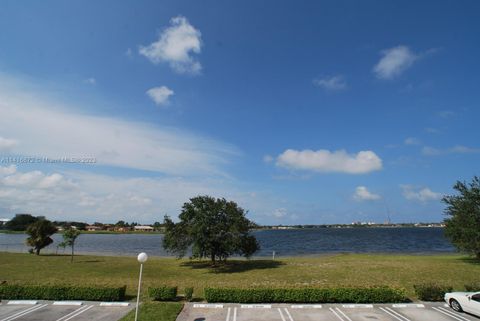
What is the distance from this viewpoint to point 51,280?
3325 centimetres

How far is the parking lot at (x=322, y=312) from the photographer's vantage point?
64.0 ft

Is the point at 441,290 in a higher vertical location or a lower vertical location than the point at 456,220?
lower

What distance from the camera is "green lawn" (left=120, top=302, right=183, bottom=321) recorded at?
19.0 meters

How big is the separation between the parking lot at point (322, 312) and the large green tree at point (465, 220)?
79.2 feet

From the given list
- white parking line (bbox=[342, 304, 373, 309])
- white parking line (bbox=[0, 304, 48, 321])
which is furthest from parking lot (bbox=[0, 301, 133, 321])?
white parking line (bbox=[342, 304, 373, 309])

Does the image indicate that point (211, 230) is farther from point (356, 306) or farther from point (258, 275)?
point (356, 306)

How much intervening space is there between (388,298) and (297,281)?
10555 mm

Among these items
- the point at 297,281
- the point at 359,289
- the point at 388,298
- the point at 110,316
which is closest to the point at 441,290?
the point at 388,298

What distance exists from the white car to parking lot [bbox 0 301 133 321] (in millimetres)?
21397

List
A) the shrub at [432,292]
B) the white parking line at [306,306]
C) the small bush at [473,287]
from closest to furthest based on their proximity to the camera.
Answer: the white parking line at [306,306] < the shrub at [432,292] < the small bush at [473,287]

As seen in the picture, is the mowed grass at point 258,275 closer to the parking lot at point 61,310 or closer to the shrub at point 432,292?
the shrub at point 432,292

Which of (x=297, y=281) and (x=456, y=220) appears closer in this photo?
Result: (x=297, y=281)

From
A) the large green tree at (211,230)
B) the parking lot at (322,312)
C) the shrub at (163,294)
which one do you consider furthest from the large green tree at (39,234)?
Answer: the parking lot at (322,312)

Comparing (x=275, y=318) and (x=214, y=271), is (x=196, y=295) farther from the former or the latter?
(x=214, y=271)
